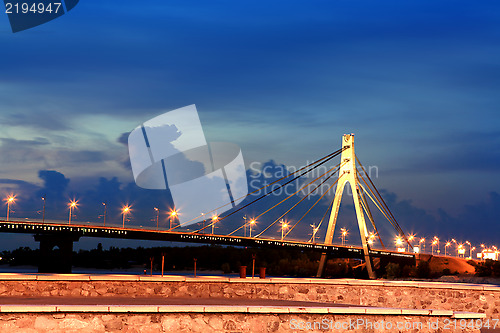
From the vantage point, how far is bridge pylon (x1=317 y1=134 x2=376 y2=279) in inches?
2456

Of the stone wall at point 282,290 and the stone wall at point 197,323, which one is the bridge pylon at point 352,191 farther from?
the stone wall at point 197,323

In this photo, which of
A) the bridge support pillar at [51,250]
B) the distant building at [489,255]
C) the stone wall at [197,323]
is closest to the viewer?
the stone wall at [197,323]

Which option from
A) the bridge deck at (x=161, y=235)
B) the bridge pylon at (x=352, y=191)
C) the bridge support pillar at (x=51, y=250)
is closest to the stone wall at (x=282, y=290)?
the bridge pylon at (x=352, y=191)

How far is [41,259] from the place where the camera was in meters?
65.9

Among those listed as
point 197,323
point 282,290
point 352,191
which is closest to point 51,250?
point 352,191

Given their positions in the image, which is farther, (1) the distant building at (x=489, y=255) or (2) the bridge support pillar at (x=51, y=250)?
(1) the distant building at (x=489, y=255)

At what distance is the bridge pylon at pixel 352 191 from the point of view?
62.4 meters

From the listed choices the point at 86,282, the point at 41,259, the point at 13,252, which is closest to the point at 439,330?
the point at 86,282

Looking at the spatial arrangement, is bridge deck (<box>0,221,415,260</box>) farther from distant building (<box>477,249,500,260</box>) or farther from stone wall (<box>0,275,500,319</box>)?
distant building (<box>477,249,500,260</box>)

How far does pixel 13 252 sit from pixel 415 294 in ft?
337

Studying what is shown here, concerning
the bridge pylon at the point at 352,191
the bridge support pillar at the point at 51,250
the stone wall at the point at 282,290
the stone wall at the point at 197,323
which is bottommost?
the stone wall at the point at 197,323

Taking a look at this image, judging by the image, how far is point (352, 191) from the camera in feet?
206

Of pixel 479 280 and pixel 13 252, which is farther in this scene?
pixel 13 252

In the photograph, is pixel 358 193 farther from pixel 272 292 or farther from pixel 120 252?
pixel 120 252
